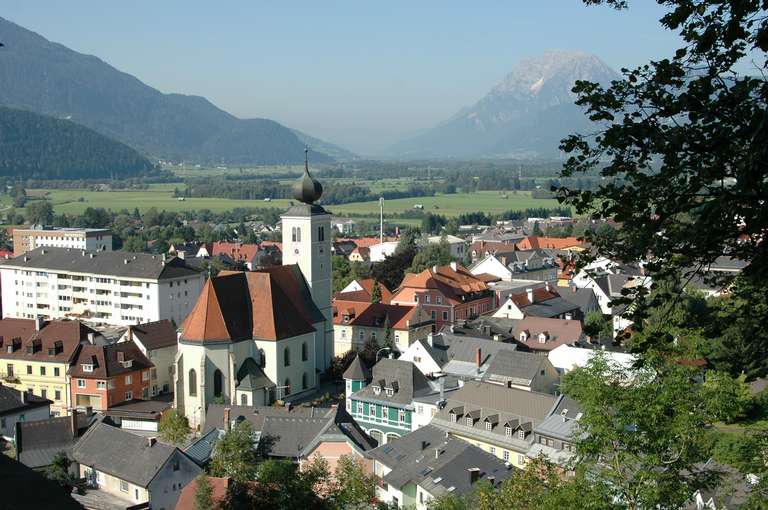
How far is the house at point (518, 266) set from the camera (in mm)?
76062

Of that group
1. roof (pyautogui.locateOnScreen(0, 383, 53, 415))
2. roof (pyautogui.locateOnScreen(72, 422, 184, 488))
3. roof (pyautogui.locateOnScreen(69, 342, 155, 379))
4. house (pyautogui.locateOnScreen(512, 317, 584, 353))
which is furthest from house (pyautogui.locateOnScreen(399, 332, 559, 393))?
roof (pyautogui.locateOnScreen(0, 383, 53, 415))

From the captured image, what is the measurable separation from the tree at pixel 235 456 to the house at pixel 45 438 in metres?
7.20

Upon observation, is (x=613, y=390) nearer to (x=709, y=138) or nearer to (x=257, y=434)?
(x=709, y=138)

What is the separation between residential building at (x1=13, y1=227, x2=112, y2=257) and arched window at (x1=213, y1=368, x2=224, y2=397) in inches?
2566

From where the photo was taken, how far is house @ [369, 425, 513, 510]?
93.6ft

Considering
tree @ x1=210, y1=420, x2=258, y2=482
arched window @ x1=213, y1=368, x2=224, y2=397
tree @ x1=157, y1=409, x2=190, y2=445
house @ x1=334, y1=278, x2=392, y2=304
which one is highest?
tree @ x1=210, y1=420, x2=258, y2=482

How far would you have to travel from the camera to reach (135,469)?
31141 mm

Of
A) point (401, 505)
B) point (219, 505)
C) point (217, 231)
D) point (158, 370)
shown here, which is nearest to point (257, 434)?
point (401, 505)

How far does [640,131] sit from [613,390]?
7279 mm

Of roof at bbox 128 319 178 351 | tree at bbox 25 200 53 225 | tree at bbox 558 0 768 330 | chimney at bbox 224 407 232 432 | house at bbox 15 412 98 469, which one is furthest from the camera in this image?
tree at bbox 25 200 53 225

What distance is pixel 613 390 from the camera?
14227 mm

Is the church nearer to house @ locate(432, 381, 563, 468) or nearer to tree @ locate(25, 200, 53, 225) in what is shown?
house @ locate(432, 381, 563, 468)

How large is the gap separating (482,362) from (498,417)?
10015 mm

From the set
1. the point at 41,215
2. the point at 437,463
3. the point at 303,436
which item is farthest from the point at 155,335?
the point at 41,215
